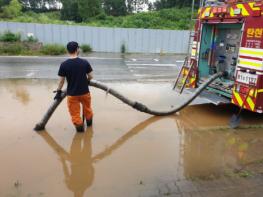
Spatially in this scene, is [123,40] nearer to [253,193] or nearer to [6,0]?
[253,193]

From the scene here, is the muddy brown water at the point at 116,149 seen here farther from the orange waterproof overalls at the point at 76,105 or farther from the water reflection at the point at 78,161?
the orange waterproof overalls at the point at 76,105

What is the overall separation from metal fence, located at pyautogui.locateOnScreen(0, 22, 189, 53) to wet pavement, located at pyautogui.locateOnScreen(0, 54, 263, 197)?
14.4 m

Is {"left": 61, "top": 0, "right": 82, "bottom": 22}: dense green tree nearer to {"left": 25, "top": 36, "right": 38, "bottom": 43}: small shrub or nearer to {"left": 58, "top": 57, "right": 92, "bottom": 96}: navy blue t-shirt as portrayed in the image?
{"left": 25, "top": 36, "right": 38, "bottom": 43}: small shrub

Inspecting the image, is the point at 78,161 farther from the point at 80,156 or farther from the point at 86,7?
the point at 86,7

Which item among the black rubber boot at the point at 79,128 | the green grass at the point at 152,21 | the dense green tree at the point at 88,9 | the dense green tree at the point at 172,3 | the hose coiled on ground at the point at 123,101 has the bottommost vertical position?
the black rubber boot at the point at 79,128

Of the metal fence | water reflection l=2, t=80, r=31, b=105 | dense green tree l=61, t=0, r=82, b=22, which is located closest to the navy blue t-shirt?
water reflection l=2, t=80, r=31, b=105

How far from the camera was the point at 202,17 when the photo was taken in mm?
7645

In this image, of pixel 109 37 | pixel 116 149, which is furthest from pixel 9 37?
pixel 116 149

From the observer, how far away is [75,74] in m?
5.30

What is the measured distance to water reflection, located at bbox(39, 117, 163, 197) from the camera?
A: 3945 mm

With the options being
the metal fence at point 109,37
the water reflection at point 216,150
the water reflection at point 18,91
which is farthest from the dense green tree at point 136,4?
the water reflection at point 216,150

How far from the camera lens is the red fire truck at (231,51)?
6043 mm

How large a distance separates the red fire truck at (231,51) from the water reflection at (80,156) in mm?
2294

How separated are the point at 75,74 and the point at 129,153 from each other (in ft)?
5.51
